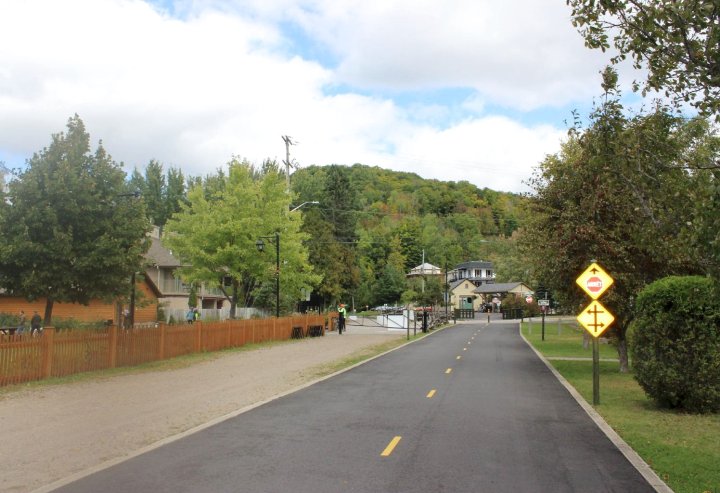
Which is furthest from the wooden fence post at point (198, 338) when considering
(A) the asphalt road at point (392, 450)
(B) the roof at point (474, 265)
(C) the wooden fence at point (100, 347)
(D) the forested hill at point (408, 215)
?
(B) the roof at point (474, 265)

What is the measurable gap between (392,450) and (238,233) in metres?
27.7

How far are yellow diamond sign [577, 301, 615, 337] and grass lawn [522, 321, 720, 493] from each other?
4.96 ft

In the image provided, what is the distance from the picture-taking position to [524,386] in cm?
1600

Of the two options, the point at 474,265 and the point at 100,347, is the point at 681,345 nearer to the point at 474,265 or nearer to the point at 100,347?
the point at 100,347

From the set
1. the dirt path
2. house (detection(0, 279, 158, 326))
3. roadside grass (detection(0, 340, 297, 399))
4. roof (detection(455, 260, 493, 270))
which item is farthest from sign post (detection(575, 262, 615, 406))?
roof (detection(455, 260, 493, 270))

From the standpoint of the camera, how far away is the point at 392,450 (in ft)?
27.8

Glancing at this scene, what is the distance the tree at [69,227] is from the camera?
694 inches

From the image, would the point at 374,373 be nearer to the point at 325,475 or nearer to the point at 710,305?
the point at 710,305

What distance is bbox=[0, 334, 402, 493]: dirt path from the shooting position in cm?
803

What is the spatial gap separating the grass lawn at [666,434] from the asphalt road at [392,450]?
18.1 inches

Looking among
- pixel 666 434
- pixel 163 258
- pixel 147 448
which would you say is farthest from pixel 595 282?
pixel 163 258

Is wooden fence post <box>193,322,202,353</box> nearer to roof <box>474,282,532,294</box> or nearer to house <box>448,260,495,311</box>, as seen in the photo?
roof <box>474,282,532,294</box>

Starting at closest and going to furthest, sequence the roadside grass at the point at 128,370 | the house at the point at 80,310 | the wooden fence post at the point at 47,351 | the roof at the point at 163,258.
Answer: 1. the roadside grass at the point at 128,370
2. the wooden fence post at the point at 47,351
3. the house at the point at 80,310
4. the roof at the point at 163,258

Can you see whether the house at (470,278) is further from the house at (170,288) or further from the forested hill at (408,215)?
the house at (170,288)
